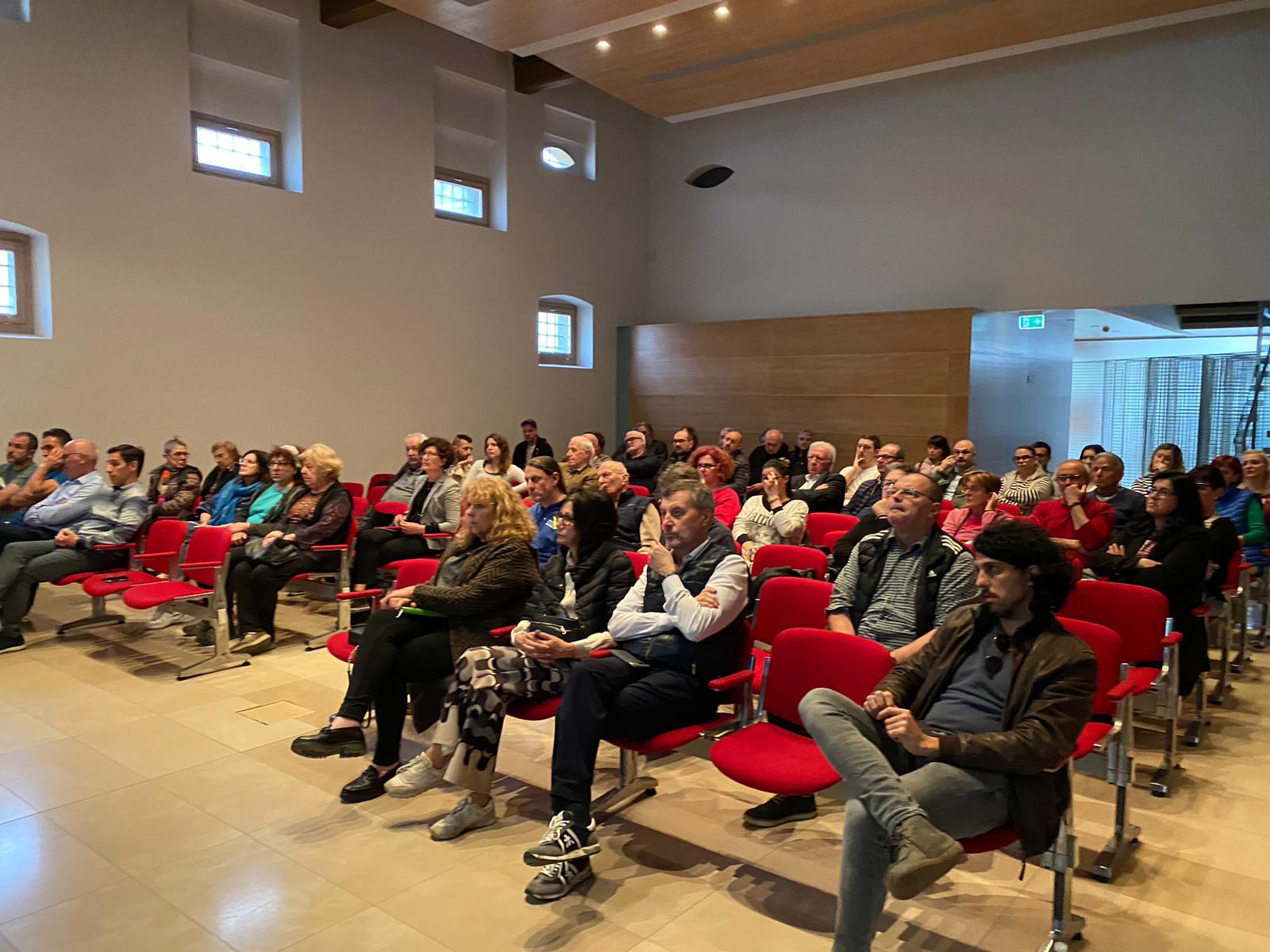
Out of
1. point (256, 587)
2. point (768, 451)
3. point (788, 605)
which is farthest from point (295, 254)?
point (788, 605)

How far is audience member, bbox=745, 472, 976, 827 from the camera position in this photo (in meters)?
3.06

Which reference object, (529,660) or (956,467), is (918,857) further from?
(956,467)

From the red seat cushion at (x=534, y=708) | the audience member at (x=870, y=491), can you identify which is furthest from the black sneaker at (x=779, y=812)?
the audience member at (x=870, y=491)

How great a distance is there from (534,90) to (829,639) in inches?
408

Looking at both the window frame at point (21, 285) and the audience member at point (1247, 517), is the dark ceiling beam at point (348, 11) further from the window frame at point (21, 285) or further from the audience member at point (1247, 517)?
the audience member at point (1247, 517)

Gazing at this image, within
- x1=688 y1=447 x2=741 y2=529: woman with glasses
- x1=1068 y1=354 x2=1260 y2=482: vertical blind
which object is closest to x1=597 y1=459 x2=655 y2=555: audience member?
x1=688 y1=447 x2=741 y2=529: woman with glasses

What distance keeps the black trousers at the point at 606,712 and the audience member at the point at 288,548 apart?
10.4 feet

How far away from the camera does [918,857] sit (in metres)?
2.07

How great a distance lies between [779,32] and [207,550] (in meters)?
7.14

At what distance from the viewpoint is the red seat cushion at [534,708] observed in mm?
3146

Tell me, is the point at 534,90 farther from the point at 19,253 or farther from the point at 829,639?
the point at 829,639

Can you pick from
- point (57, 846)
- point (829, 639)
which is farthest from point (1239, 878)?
point (57, 846)

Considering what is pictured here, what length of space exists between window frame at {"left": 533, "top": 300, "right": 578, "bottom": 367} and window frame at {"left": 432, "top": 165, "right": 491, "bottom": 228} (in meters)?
1.37

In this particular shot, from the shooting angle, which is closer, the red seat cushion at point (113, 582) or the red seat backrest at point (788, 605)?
the red seat backrest at point (788, 605)
